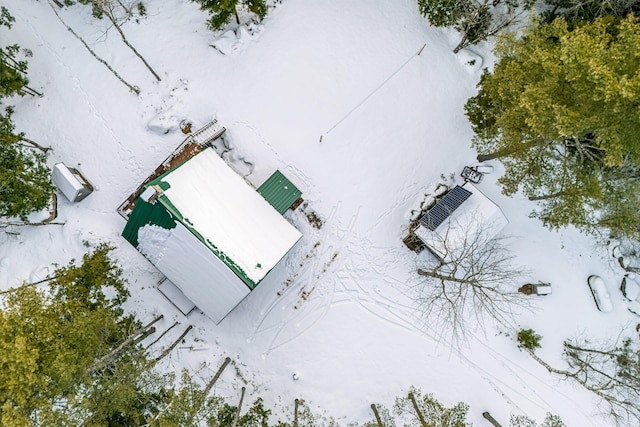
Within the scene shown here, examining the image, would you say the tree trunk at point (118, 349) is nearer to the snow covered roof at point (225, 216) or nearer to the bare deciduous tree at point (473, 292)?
the snow covered roof at point (225, 216)

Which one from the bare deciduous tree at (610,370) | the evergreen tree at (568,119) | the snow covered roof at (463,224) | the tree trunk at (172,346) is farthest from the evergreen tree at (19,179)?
the bare deciduous tree at (610,370)

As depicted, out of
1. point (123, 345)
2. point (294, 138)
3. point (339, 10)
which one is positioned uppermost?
point (339, 10)

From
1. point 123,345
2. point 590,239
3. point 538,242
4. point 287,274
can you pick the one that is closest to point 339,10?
point 287,274

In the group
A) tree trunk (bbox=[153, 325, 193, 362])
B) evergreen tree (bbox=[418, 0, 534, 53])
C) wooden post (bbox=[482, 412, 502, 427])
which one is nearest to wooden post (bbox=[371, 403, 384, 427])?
wooden post (bbox=[482, 412, 502, 427])

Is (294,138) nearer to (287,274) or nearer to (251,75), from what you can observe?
(251,75)

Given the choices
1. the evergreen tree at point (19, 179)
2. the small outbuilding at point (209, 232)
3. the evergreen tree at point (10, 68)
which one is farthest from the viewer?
the evergreen tree at point (10, 68)
